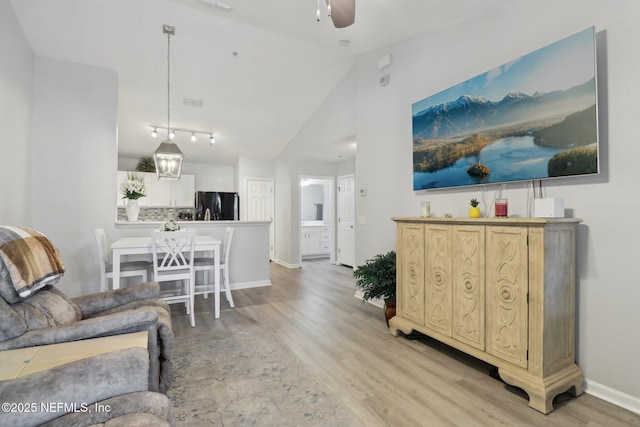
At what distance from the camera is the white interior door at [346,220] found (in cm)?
645

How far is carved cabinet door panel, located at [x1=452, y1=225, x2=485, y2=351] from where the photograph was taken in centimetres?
223

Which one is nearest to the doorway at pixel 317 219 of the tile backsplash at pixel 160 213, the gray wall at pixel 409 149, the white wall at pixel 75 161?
the gray wall at pixel 409 149

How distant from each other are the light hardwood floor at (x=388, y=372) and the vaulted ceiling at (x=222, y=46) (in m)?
2.94

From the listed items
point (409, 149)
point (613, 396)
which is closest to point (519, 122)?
point (409, 149)

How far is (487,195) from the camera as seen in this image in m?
2.67

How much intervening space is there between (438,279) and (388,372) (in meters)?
0.84

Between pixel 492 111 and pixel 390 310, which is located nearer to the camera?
pixel 492 111

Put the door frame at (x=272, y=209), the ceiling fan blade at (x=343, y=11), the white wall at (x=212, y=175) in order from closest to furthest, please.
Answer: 1. the ceiling fan blade at (x=343, y=11)
2. the door frame at (x=272, y=209)
3. the white wall at (x=212, y=175)

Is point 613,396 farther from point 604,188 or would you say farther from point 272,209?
point 272,209

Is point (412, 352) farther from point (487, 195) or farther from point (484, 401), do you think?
point (487, 195)

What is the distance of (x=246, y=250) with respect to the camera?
484cm

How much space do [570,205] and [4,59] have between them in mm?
4798

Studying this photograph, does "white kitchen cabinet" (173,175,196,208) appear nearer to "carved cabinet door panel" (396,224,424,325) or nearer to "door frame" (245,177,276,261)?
"door frame" (245,177,276,261)

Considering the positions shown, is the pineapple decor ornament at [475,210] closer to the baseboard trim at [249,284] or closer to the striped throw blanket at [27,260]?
the striped throw blanket at [27,260]
